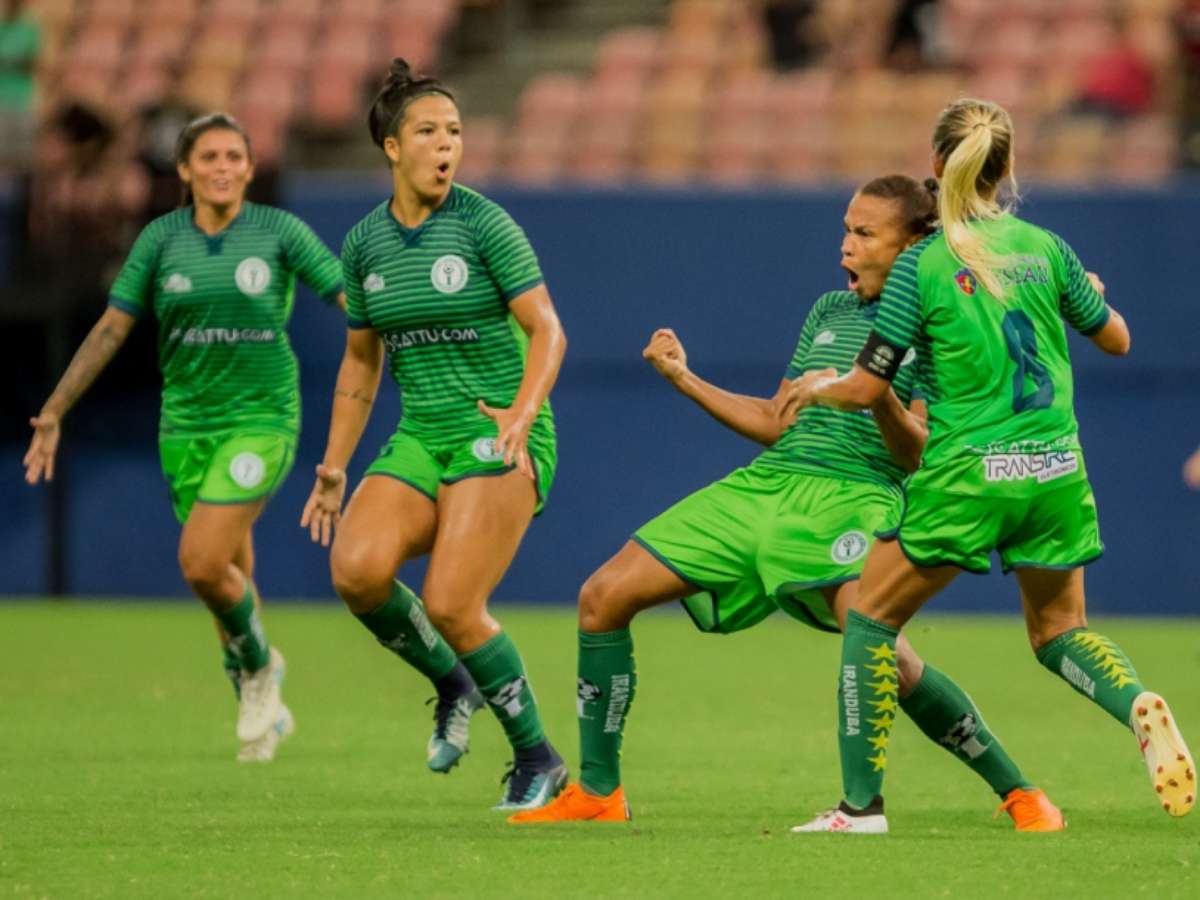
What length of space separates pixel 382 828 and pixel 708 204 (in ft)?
31.2

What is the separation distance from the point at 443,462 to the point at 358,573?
43 cm

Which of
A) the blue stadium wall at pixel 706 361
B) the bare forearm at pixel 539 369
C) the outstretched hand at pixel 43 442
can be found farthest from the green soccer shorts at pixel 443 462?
the blue stadium wall at pixel 706 361

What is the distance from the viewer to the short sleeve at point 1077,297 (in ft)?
20.8

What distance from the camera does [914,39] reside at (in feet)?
55.0

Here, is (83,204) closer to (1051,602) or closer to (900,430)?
(900,430)

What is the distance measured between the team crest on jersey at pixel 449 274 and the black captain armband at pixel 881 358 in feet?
4.91

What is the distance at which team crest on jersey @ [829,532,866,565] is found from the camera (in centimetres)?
672

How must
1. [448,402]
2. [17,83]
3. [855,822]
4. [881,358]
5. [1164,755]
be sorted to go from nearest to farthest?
[1164,755], [881,358], [855,822], [448,402], [17,83]

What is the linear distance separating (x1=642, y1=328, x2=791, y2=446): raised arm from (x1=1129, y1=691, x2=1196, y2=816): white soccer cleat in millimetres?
1255

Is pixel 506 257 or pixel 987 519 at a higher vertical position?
pixel 506 257

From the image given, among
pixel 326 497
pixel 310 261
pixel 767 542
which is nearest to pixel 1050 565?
pixel 767 542

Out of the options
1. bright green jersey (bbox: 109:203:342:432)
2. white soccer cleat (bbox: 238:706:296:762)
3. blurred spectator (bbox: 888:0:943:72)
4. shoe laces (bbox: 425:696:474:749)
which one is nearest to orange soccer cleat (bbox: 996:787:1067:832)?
shoe laces (bbox: 425:696:474:749)

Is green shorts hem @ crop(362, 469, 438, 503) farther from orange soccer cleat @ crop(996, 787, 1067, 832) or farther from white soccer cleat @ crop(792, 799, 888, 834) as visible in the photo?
orange soccer cleat @ crop(996, 787, 1067, 832)

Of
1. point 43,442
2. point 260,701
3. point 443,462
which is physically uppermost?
point 443,462
